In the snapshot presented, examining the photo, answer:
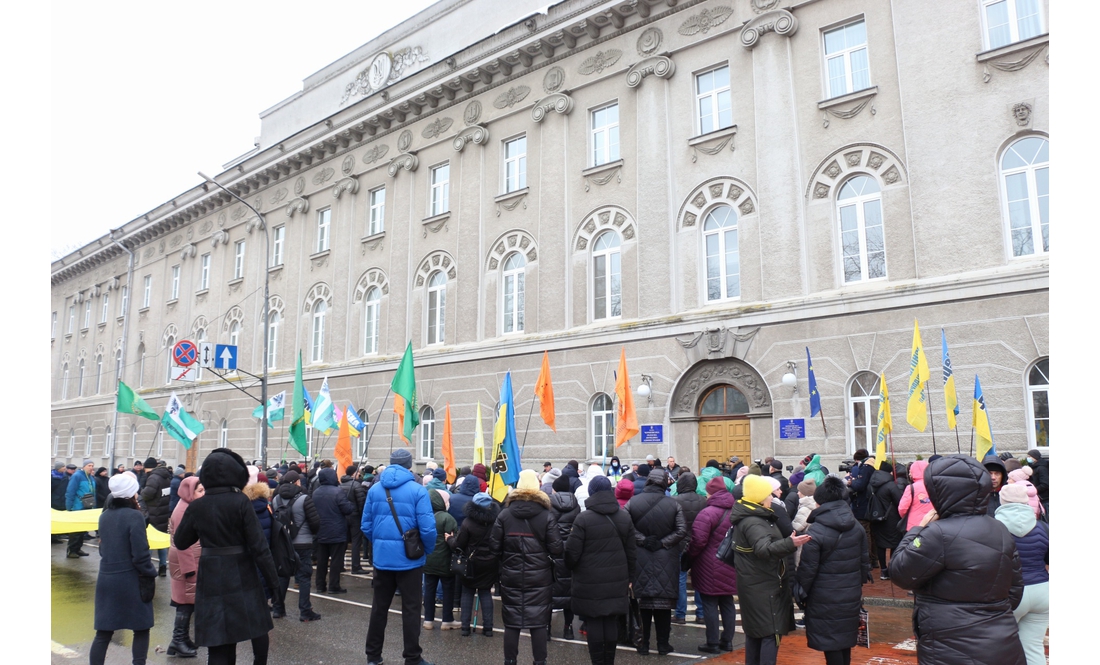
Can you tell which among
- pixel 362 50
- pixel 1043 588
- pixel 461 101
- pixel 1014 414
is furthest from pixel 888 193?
pixel 362 50

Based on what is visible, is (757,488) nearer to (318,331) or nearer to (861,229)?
(861,229)

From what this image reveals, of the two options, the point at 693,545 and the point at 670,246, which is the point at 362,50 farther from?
the point at 693,545

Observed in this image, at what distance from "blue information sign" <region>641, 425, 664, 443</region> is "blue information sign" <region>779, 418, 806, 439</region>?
303 centimetres

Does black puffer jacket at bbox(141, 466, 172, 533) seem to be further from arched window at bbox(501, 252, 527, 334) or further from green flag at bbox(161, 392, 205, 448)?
arched window at bbox(501, 252, 527, 334)

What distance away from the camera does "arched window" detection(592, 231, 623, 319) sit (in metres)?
20.9

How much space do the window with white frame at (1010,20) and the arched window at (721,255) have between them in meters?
6.30

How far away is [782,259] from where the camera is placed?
1780cm

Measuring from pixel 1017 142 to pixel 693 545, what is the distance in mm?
11719

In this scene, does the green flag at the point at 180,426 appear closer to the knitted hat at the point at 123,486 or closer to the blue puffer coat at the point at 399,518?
the knitted hat at the point at 123,486

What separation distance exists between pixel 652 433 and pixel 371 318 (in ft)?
42.6

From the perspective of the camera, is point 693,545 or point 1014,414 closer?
point 693,545

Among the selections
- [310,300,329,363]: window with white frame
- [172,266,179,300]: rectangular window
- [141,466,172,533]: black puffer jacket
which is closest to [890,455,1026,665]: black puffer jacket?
[141,466,172,533]: black puffer jacket

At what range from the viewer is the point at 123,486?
24.2 feet

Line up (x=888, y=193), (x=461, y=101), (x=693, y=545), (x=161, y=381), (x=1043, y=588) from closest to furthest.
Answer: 1. (x=1043, y=588)
2. (x=693, y=545)
3. (x=888, y=193)
4. (x=461, y=101)
5. (x=161, y=381)
